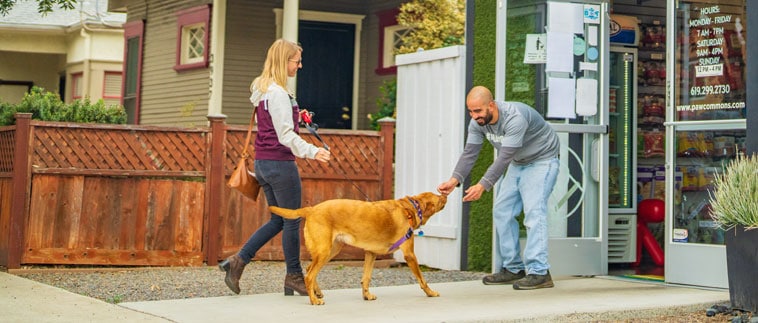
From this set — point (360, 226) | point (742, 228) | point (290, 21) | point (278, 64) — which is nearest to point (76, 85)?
point (290, 21)

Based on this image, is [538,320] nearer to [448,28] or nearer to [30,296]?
[30,296]

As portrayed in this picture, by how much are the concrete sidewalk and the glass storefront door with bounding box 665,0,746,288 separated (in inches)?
10.3

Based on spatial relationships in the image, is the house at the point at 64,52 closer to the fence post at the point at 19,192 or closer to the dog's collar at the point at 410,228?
the fence post at the point at 19,192

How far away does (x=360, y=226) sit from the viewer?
7375mm

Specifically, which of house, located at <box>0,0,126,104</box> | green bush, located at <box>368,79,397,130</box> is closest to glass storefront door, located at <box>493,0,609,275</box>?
green bush, located at <box>368,79,397,130</box>

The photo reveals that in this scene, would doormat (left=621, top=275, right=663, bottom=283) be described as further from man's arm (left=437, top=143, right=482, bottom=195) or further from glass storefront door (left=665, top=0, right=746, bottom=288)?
man's arm (left=437, top=143, right=482, bottom=195)

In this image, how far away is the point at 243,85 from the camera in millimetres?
18016

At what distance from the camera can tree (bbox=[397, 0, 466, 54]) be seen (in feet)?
54.5

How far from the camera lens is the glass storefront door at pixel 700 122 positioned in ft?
27.9

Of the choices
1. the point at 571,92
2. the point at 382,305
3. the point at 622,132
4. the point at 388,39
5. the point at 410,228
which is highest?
the point at 388,39

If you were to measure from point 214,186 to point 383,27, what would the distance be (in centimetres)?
783

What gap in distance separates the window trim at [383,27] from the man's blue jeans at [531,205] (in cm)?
896

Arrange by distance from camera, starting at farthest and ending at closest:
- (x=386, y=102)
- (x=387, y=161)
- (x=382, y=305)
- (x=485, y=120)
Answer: (x=386, y=102) → (x=387, y=161) → (x=485, y=120) → (x=382, y=305)

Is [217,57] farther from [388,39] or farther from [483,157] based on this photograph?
[483,157]
